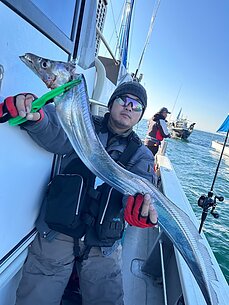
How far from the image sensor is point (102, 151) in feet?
4.28

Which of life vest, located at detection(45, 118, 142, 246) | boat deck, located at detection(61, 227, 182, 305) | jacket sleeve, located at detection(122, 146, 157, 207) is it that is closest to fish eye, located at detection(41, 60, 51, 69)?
life vest, located at detection(45, 118, 142, 246)

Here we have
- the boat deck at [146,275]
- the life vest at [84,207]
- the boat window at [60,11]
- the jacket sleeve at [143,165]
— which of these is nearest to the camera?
the boat window at [60,11]

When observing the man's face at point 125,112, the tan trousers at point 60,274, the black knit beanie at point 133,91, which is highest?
the black knit beanie at point 133,91

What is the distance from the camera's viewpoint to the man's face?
1736 millimetres

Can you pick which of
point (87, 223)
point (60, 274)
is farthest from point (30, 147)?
point (60, 274)

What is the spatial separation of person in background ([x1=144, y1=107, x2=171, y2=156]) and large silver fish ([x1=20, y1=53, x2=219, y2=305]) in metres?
5.34

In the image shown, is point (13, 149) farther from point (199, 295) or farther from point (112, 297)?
point (199, 295)

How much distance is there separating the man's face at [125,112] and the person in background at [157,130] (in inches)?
202

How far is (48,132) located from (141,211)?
0.71 metres

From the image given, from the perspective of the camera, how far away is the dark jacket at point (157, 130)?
675cm

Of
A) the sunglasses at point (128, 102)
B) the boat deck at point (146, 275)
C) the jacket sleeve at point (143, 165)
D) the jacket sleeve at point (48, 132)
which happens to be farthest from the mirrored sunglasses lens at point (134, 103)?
the boat deck at point (146, 275)

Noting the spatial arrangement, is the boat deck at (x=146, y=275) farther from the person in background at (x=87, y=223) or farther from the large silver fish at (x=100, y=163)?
the large silver fish at (x=100, y=163)

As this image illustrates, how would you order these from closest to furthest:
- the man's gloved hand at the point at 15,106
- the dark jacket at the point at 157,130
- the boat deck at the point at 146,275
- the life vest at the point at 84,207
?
the man's gloved hand at the point at 15,106
the life vest at the point at 84,207
the boat deck at the point at 146,275
the dark jacket at the point at 157,130

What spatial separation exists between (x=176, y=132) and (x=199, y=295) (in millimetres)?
44757
